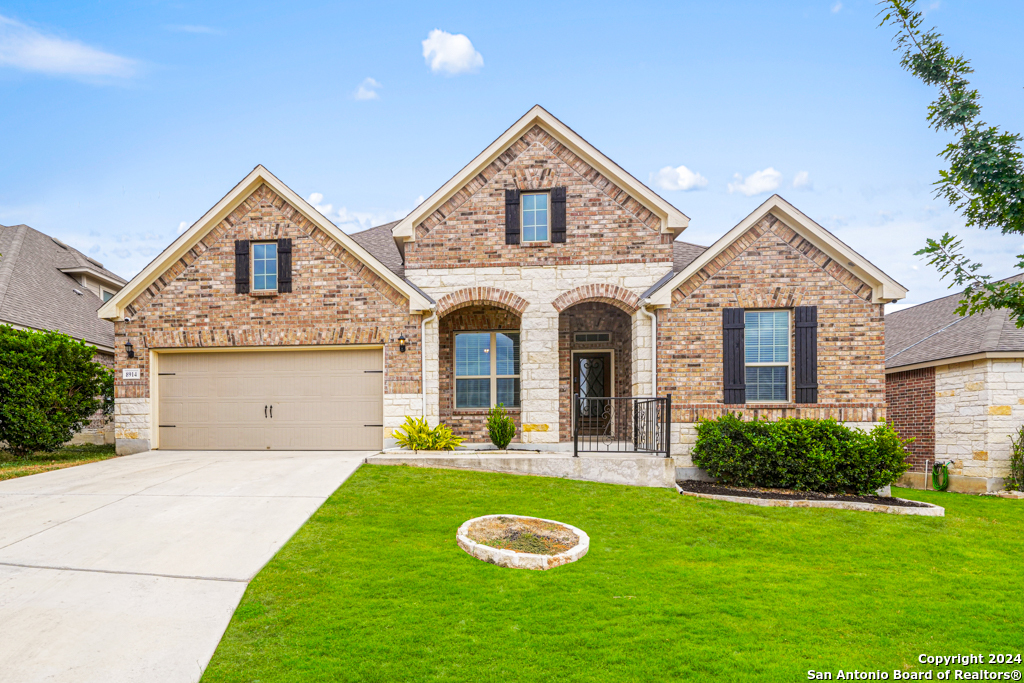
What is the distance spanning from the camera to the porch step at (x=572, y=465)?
10000 mm

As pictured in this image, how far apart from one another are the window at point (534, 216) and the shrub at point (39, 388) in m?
10.8

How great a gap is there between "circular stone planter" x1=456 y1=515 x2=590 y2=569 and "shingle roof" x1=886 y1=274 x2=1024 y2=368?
9.62 m

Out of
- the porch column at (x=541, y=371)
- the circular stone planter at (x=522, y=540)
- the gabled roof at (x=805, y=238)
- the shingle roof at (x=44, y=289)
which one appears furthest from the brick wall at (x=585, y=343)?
the shingle roof at (x=44, y=289)

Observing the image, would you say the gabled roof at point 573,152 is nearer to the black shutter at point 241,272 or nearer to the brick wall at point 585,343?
the brick wall at point 585,343

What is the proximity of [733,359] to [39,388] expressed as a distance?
1478 centimetres

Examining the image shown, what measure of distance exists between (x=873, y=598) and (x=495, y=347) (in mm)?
9227

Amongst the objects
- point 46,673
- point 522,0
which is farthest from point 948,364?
point 46,673

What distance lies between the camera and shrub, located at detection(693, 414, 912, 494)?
31.3 feet

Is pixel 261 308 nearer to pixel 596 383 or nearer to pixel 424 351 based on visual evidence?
pixel 424 351

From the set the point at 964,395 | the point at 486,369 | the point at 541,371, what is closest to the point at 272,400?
the point at 486,369

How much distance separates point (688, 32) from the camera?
12156 mm

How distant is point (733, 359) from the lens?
36.0ft

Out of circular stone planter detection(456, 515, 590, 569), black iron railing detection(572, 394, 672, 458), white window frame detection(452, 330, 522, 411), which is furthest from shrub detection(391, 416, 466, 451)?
circular stone planter detection(456, 515, 590, 569)

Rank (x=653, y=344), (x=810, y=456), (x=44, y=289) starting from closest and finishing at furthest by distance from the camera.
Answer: (x=810, y=456) → (x=653, y=344) → (x=44, y=289)
